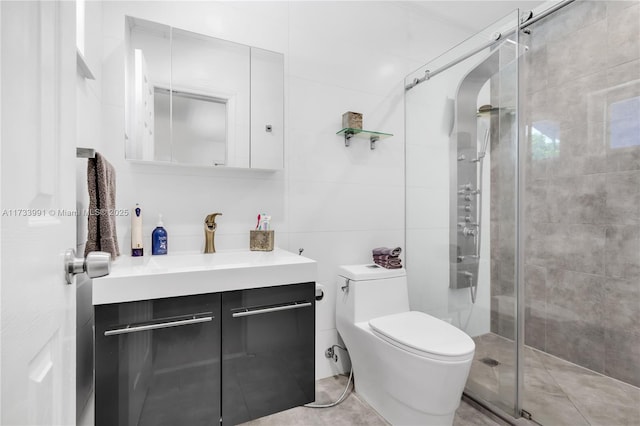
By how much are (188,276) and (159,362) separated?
31cm

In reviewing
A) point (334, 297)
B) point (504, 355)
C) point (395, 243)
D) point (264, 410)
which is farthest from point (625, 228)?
point (264, 410)

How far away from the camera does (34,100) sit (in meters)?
0.44

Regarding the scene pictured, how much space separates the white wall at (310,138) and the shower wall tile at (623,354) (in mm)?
1213

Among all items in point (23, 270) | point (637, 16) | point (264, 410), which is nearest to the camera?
point (23, 270)

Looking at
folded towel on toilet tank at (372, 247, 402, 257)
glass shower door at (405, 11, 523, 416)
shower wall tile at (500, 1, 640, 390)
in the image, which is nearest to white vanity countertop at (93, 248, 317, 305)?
folded towel on toilet tank at (372, 247, 402, 257)

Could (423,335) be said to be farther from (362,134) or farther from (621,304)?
(362,134)

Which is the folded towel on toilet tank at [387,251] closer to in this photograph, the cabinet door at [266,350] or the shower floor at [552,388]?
the shower floor at [552,388]

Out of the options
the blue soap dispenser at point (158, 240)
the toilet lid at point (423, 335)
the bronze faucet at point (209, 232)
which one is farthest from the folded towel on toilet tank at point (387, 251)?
the blue soap dispenser at point (158, 240)

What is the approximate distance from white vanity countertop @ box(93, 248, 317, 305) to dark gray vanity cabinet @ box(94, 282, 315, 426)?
0.03 m

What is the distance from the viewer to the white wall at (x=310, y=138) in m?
1.50

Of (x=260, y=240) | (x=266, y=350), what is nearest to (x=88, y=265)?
(x=266, y=350)

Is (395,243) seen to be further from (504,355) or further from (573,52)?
(573,52)

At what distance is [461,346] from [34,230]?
1.46 metres

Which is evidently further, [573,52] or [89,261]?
[573,52]
